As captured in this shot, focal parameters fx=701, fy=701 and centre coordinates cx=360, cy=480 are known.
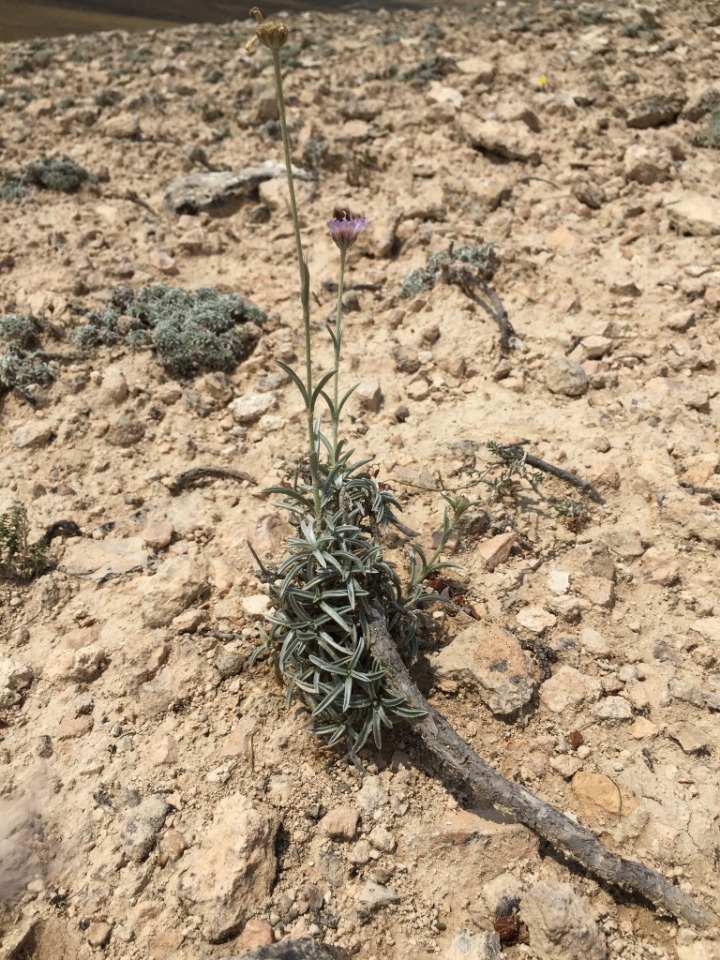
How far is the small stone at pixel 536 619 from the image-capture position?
2861 millimetres

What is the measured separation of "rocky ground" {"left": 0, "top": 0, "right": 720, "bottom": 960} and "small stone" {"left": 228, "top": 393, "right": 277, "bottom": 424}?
2 centimetres

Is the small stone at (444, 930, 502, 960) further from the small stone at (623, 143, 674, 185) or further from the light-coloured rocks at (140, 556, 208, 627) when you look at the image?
the small stone at (623, 143, 674, 185)

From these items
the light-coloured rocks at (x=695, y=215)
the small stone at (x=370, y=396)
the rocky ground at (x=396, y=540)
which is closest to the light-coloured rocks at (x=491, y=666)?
the rocky ground at (x=396, y=540)

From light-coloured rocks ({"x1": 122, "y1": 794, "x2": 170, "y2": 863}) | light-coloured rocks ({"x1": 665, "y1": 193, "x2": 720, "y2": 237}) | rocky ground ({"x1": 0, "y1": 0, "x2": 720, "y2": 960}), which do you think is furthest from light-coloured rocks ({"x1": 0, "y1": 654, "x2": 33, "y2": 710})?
light-coloured rocks ({"x1": 665, "y1": 193, "x2": 720, "y2": 237})

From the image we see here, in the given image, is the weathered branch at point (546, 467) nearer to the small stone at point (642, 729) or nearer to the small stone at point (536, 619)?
the small stone at point (536, 619)

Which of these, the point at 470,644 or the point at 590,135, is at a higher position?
the point at 590,135

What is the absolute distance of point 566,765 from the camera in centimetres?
248

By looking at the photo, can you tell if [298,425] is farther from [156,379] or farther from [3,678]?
[3,678]

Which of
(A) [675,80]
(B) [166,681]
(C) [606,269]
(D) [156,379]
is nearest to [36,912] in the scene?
(B) [166,681]

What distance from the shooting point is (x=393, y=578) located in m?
2.62

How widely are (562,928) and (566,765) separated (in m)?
0.54

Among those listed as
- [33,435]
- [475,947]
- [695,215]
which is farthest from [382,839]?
[695,215]

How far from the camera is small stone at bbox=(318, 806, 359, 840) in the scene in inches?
91.7

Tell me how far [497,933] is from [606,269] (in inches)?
153
